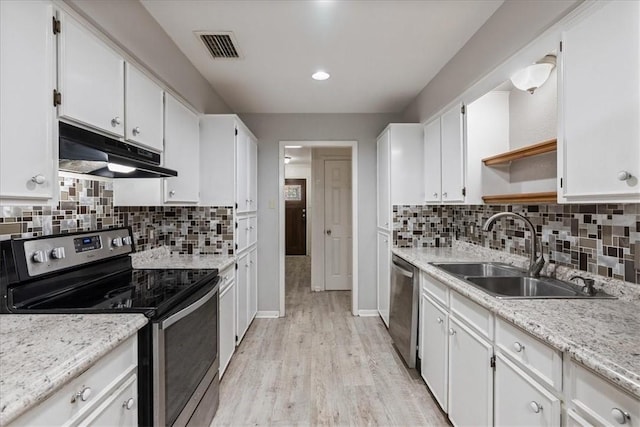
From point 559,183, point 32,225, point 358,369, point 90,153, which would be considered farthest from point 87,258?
point 559,183

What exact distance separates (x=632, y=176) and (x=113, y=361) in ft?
6.01

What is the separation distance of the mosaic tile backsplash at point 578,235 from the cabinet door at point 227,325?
213cm

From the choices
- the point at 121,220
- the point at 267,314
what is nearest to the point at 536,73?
the point at 121,220

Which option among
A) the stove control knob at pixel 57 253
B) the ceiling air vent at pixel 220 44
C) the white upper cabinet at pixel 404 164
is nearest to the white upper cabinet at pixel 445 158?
the white upper cabinet at pixel 404 164

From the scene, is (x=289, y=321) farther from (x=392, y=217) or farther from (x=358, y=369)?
(x=392, y=217)

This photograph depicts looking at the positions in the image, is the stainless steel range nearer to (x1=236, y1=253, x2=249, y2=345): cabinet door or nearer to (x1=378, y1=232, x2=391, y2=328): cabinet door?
(x1=236, y1=253, x2=249, y2=345): cabinet door

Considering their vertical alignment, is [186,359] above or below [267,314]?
above

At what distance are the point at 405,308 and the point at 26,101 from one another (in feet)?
8.32

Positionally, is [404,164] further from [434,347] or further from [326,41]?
[434,347]

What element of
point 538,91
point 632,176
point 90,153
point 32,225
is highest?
point 538,91

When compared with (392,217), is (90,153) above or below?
above

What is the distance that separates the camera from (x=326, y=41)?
7.36 ft

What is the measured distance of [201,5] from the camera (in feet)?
6.06

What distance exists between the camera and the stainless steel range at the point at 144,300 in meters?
1.24
